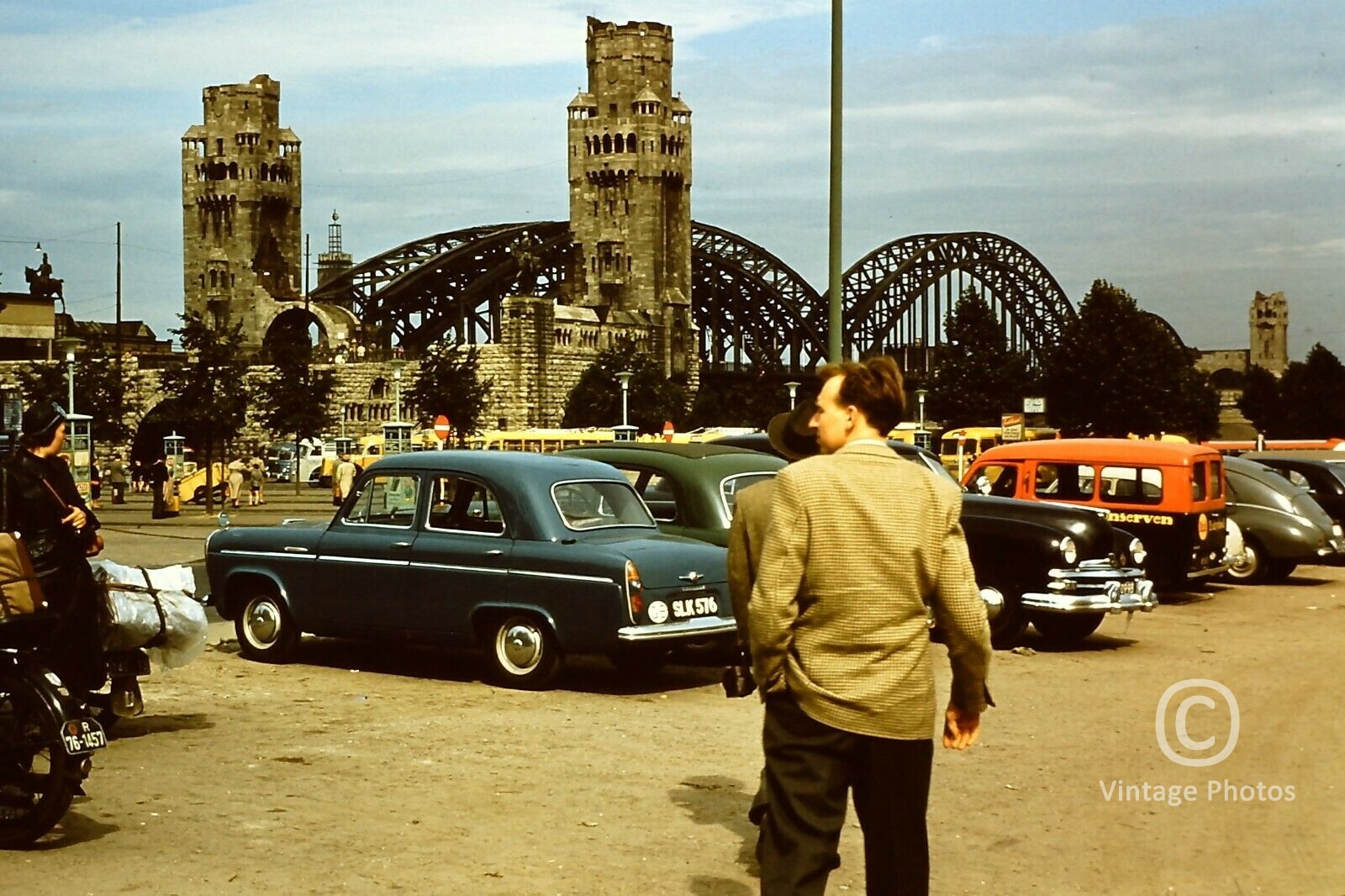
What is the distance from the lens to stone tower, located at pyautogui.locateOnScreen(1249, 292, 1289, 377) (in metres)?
187

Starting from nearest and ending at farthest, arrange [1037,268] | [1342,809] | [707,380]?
1. [1342,809]
2. [707,380]
3. [1037,268]

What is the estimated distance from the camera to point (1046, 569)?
1453 cm

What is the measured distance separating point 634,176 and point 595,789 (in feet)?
333

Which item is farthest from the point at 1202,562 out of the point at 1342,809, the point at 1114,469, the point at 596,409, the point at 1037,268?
the point at 1037,268

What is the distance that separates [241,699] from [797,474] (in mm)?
7380

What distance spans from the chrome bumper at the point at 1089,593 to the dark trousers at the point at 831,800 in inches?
385

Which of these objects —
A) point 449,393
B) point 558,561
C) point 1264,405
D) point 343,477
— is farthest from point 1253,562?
point 1264,405

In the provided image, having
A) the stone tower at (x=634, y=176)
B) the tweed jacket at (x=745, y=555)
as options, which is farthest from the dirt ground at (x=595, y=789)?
the stone tower at (x=634, y=176)

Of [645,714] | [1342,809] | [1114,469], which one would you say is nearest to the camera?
[1342,809]

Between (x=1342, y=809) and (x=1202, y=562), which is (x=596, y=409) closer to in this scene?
(x=1202, y=562)

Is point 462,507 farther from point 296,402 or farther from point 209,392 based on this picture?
point 296,402

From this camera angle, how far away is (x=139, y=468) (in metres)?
78.9

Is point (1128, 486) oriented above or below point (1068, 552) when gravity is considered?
above

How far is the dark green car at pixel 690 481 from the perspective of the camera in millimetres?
13664
